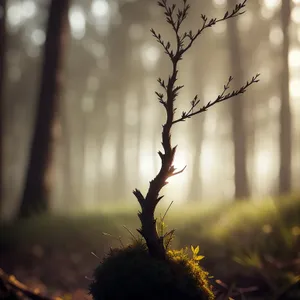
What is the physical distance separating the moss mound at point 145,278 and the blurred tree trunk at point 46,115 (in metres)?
9.27

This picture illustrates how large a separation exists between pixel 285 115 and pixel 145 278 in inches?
494

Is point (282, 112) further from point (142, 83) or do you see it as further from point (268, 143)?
point (268, 143)

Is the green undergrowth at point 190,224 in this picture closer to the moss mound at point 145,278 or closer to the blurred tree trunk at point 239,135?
the blurred tree trunk at point 239,135

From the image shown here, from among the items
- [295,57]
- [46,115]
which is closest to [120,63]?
[295,57]

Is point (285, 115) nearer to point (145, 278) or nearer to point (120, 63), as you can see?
point (145, 278)

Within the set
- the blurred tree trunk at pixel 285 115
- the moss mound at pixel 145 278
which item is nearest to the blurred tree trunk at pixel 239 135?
the blurred tree trunk at pixel 285 115

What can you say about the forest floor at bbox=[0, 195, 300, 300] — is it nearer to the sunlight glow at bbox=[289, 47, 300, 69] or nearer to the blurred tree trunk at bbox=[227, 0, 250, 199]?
the blurred tree trunk at bbox=[227, 0, 250, 199]

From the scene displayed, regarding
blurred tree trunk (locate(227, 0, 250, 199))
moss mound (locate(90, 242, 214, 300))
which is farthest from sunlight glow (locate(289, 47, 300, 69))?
moss mound (locate(90, 242, 214, 300))

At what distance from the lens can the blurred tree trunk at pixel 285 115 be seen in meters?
12.8

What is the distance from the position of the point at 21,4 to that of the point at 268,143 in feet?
91.1

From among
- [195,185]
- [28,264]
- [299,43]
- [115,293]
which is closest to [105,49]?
[195,185]

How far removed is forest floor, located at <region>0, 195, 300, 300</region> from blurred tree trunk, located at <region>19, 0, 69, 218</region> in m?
1.01

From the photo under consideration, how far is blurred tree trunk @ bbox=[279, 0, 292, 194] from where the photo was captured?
506 inches

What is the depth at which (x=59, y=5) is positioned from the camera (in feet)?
40.7
